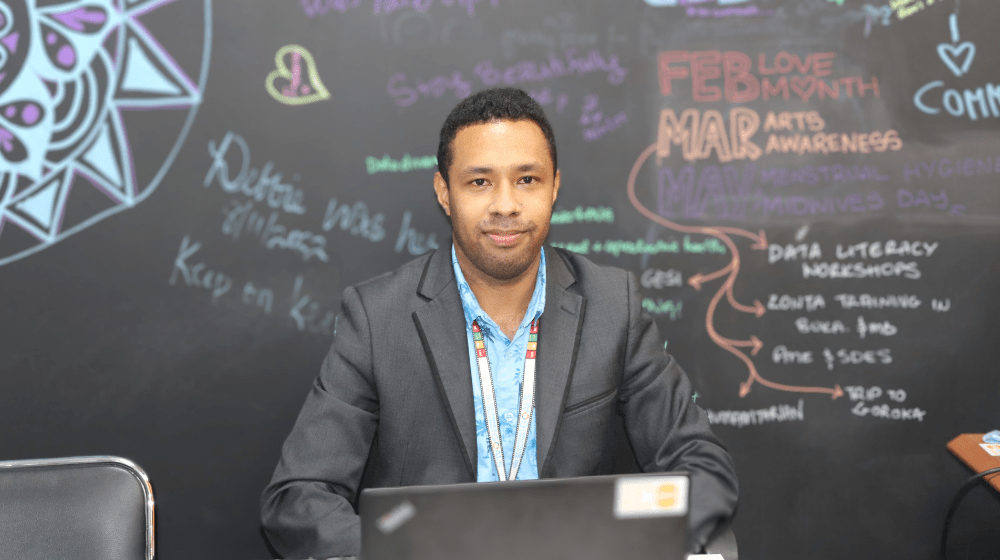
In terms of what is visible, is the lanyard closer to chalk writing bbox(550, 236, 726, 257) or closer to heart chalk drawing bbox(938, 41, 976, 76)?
chalk writing bbox(550, 236, 726, 257)

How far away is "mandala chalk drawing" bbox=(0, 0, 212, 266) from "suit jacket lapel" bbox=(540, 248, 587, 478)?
135 centimetres

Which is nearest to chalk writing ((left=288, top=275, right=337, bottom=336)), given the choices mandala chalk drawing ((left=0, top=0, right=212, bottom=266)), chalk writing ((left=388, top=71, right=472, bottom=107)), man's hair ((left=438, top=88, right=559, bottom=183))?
mandala chalk drawing ((left=0, top=0, right=212, bottom=266))

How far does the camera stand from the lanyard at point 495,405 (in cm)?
159

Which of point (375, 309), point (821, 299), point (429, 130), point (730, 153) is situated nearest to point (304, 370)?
point (375, 309)

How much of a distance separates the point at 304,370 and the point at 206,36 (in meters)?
1.14

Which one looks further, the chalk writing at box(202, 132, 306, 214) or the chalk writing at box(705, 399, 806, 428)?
the chalk writing at box(705, 399, 806, 428)

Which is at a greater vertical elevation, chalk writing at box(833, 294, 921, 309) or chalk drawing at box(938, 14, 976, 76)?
chalk drawing at box(938, 14, 976, 76)

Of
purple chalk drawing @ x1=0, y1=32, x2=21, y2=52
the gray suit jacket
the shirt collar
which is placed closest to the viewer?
the gray suit jacket

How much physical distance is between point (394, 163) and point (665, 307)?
1.04 meters

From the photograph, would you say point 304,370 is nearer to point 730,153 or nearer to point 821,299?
point 730,153

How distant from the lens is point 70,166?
7.19 feet

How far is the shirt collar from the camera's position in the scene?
1675 millimetres

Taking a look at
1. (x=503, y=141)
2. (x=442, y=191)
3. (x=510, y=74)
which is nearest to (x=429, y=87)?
(x=510, y=74)

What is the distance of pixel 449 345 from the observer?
5.38ft
